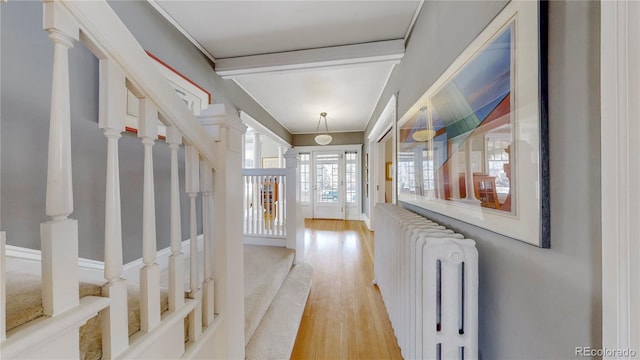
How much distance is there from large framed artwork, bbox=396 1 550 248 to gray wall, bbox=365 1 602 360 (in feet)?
0.08

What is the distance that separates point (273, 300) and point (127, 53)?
172 centimetres

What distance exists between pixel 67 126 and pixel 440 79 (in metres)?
1.40

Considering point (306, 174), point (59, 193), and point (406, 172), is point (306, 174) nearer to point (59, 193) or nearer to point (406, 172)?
point (406, 172)

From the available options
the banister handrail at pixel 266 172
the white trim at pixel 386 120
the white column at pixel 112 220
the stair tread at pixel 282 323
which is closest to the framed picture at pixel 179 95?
the banister handrail at pixel 266 172

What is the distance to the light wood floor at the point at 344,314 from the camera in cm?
134

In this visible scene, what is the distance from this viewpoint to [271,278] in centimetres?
166

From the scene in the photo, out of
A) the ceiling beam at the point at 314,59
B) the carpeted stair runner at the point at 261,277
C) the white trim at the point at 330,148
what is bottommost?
the carpeted stair runner at the point at 261,277

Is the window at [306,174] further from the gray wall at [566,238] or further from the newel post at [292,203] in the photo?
the gray wall at [566,238]

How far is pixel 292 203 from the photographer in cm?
232

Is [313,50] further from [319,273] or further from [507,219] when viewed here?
[319,273]

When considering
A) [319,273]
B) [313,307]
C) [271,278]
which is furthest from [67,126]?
[319,273]

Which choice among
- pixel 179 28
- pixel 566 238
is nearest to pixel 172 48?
pixel 179 28

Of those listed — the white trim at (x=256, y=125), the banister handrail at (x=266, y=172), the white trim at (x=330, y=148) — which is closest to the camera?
the banister handrail at (x=266, y=172)
